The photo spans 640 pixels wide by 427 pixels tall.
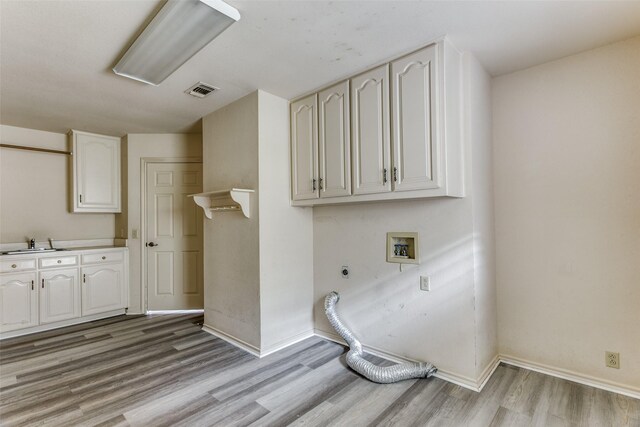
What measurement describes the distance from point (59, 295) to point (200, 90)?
9.57 ft

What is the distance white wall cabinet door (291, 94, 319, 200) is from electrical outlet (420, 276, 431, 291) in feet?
3.74

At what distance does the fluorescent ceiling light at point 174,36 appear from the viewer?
1.66 metres

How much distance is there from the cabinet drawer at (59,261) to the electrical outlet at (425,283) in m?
3.90

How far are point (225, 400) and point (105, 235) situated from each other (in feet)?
11.2

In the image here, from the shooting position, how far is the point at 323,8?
175 centimetres

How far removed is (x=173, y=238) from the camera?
4.23 meters

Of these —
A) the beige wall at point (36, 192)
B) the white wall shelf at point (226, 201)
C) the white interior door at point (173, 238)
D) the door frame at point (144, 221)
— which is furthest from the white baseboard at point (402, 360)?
the beige wall at point (36, 192)

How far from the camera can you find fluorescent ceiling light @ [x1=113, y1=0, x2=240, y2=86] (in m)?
1.66

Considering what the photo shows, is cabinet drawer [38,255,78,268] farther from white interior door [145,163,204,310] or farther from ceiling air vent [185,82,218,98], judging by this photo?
ceiling air vent [185,82,218,98]

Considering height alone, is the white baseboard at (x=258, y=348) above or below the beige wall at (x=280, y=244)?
below

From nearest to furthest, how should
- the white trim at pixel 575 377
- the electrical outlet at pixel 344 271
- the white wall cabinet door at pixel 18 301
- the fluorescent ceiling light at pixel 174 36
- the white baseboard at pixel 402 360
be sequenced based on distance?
the fluorescent ceiling light at pixel 174 36, the white trim at pixel 575 377, the white baseboard at pixel 402 360, the electrical outlet at pixel 344 271, the white wall cabinet door at pixel 18 301

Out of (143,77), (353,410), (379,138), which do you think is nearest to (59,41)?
(143,77)

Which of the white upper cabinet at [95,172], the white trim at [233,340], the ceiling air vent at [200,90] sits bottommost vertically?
the white trim at [233,340]

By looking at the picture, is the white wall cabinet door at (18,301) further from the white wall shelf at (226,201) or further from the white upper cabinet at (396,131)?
the white upper cabinet at (396,131)
